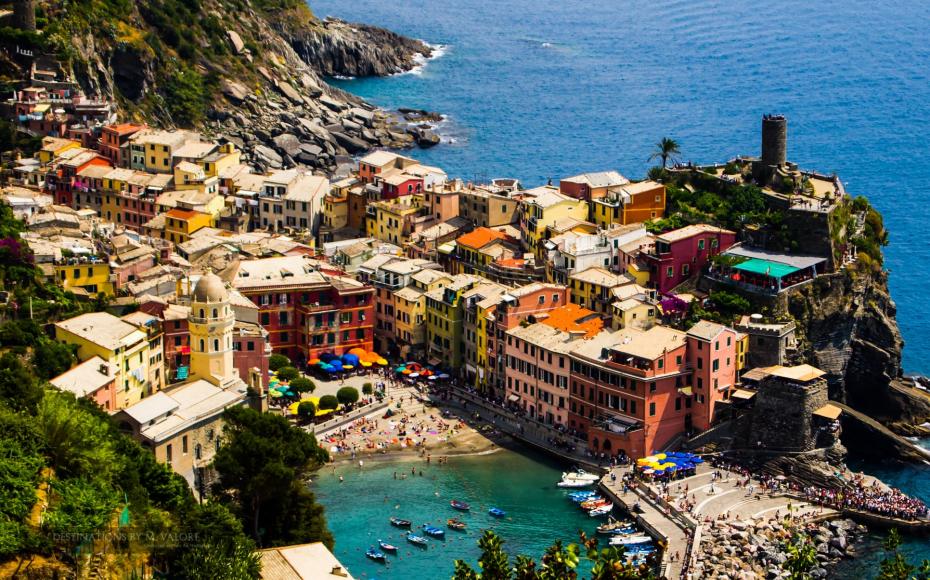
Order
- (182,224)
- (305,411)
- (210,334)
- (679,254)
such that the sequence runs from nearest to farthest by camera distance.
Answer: (210,334)
(305,411)
(679,254)
(182,224)

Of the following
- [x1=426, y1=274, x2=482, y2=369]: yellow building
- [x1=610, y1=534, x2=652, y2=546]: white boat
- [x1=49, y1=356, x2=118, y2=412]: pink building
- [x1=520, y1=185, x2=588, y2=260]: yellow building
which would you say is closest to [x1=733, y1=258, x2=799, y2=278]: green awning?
[x1=520, y1=185, x2=588, y2=260]: yellow building

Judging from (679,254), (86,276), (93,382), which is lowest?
(93,382)

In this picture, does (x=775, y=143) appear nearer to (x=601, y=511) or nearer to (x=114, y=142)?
(x=601, y=511)

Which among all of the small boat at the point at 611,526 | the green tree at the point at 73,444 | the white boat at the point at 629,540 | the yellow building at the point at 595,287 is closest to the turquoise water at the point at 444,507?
the small boat at the point at 611,526

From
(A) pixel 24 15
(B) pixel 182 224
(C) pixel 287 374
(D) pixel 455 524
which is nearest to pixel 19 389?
(D) pixel 455 524

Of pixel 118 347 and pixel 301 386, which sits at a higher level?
pixel 118 347

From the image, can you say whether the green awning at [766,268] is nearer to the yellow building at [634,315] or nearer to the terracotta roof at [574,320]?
the yellow building at [634,315]

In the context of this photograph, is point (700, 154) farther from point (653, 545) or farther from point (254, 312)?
point (653, 545)
